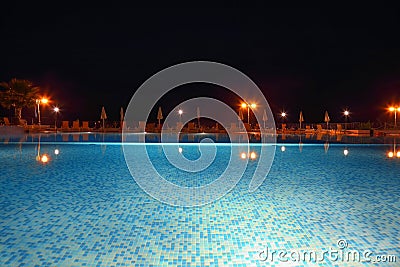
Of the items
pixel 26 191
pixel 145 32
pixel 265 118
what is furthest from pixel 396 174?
pixel 145 32

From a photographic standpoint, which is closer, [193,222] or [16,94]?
[193,222]

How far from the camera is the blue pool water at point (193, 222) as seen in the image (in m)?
2.46

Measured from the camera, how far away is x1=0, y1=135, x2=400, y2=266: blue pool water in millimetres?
2465

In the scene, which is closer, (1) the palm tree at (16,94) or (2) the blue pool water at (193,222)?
(2) the blue pool water at (193,222)

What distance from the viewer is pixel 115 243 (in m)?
2.67

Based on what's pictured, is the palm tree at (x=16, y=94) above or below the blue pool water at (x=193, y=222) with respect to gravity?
above

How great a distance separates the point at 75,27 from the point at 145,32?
5.94 metres

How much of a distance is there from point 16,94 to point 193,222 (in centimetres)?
2294

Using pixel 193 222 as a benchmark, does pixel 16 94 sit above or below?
above

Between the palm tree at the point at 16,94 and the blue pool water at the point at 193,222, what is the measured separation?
19.2 metres

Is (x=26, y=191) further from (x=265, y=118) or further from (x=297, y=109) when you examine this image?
(x=297, y=109)

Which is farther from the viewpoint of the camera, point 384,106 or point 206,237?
point 384,106

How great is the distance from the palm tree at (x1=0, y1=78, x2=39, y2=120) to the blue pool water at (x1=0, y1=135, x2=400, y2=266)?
62.9ft

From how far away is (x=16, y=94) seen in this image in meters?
22.0
